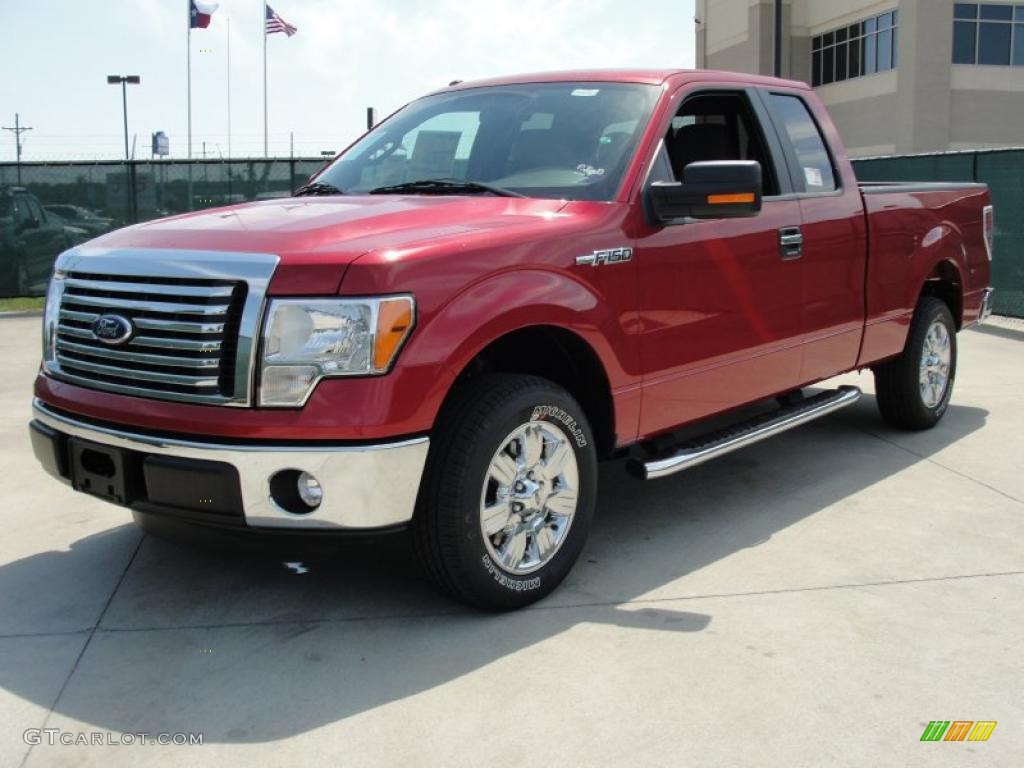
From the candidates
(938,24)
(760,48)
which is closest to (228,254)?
(938,24)

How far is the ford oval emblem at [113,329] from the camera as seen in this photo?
362cm

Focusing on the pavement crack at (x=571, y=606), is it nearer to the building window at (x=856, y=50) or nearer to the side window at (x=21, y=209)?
the side window at (x=21, y=209)

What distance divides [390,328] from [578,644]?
1.21 meters

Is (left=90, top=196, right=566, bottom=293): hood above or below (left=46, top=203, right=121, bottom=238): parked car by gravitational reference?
below

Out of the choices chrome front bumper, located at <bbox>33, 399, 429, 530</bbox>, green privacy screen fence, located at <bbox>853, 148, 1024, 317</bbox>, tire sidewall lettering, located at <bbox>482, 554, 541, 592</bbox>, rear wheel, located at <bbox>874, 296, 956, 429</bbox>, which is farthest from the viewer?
green privacy screen fence, located at <bbox>853, 148, 1024, 317</bbox>

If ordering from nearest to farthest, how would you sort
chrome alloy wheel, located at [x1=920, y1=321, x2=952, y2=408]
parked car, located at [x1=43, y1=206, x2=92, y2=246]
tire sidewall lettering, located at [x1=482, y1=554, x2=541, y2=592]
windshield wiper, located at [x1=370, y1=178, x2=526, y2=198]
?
tire sidewall lettering, located at [x1=482, y1=554, x2=541, y2=592]
windshield wiper, located at [x1=370, y1=178, x2=526, y2=198]
chrome alloy wheel, located at [x1=920, y1=321, x2=952, y2=408]
parked car, located at [x1=43, y1=206, x2=92, y2=246]

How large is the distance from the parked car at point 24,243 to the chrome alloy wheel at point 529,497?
1338cm

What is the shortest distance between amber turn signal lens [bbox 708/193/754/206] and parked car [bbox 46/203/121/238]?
1357 centimetres

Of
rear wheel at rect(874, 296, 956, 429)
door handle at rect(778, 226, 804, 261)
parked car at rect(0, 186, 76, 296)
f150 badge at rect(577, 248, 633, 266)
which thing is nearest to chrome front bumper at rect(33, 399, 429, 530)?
f150 badge at rect(577, 248, 633, 266)

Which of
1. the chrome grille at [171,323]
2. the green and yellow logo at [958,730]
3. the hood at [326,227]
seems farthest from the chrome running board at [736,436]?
the chrome grille at [171,323]

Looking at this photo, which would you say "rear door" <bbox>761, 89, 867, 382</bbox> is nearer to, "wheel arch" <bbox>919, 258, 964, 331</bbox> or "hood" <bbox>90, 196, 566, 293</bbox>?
"wheel arch" <bbox>919, 258, 964, 331</bbox>

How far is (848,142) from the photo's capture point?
41.5 m

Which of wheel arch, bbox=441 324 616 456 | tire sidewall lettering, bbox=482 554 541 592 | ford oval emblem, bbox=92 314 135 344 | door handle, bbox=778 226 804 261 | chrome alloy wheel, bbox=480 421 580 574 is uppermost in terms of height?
door handle, bbox=778 226 804 261

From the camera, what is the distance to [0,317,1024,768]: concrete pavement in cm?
300
